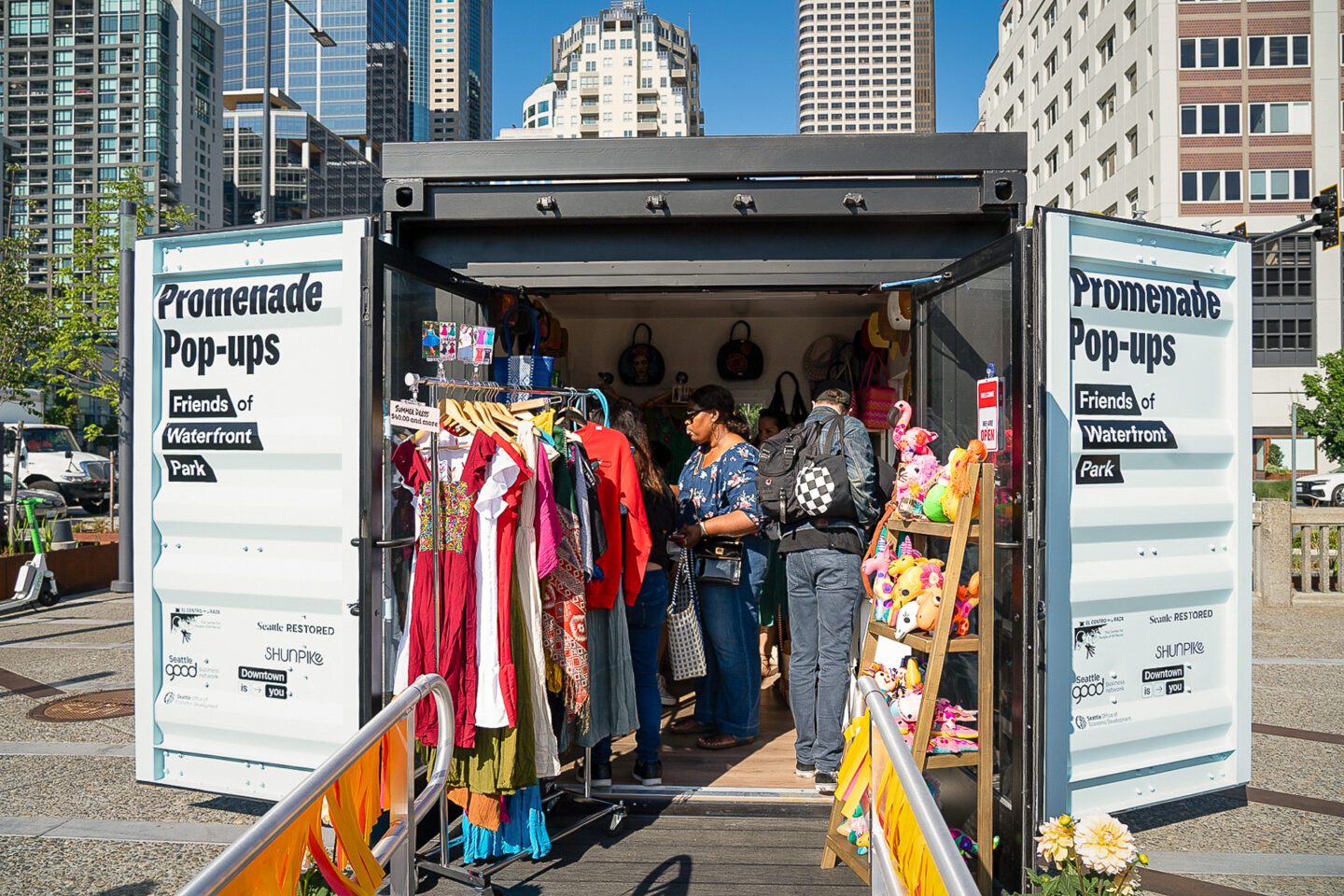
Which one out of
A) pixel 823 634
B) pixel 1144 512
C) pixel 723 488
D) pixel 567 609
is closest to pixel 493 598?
pixel 567 609

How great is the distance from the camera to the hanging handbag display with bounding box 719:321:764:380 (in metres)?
8.53

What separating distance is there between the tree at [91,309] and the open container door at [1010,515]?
1335cm

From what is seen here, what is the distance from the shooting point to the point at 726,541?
5223 millimetres

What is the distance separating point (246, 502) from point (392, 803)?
1.88 m

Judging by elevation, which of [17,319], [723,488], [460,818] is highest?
[17,319]

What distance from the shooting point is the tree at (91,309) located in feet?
48.8

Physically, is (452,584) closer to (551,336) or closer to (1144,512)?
(1144,512)

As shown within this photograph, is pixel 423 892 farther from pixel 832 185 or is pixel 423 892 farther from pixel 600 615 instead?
pixel 832 185

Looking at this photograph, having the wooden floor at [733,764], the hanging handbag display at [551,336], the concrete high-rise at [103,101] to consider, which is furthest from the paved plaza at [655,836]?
the concrete high-rise at [103,101]

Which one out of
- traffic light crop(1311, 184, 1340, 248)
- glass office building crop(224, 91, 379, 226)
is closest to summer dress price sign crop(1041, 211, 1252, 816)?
traffic light crop(1311, 184, 1340, 248)

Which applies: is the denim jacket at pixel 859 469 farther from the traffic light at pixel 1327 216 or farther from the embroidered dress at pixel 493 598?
the traffic light at pixel 1327 216

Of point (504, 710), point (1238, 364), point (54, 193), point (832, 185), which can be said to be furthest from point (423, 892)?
point (54, 193)

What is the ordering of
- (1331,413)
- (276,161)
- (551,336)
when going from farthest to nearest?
(276,161)
(1331,413)
(551,336)

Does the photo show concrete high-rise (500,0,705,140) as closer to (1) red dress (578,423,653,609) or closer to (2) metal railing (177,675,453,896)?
(1) red dress (578,423,653,609)
